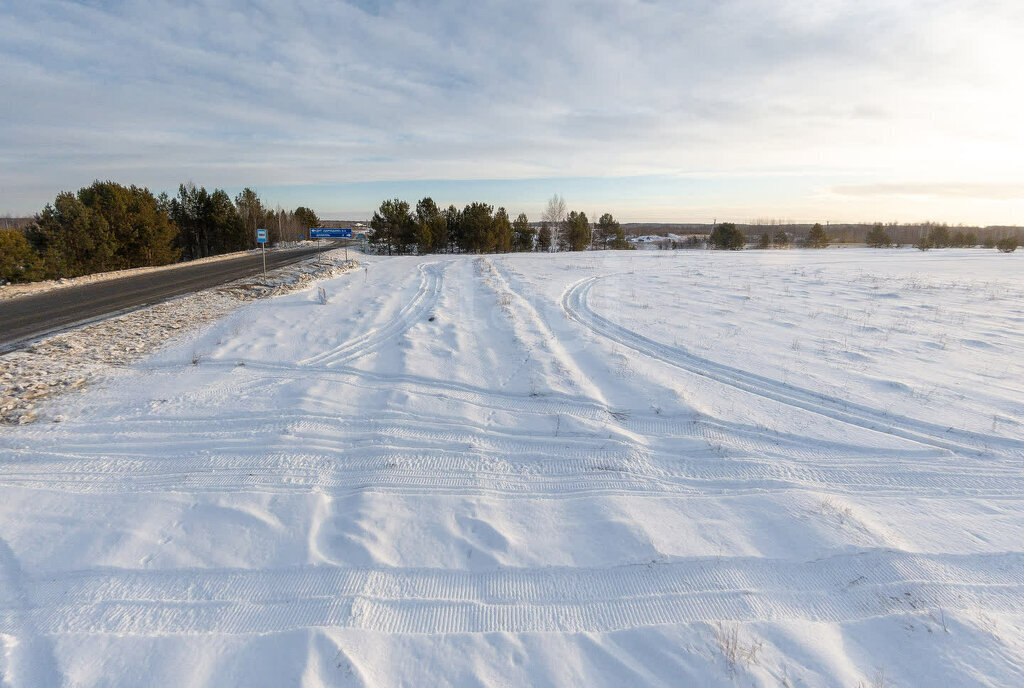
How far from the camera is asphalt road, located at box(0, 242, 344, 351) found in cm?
1120

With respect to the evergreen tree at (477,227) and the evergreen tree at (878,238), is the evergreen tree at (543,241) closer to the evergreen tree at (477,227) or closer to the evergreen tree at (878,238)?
the evergreen tree at (477,227)

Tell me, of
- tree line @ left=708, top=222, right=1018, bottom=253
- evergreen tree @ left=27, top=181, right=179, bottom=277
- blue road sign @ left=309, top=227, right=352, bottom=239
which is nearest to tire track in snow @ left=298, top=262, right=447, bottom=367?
blue road sign @ left=309, top=227, right=352, bottom=239

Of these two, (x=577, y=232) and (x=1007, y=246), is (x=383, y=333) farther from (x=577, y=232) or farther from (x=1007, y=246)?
(x=1007, y=246)

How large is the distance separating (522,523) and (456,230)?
166ft

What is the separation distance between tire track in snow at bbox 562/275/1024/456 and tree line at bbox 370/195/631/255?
4001 centimetres

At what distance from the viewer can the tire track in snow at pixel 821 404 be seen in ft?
17.9

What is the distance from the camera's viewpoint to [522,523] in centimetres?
411

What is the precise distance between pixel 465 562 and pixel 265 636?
1.44 metres

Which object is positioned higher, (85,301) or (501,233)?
(501,233)

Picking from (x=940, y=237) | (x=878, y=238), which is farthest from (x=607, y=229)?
(x=940, y=237)

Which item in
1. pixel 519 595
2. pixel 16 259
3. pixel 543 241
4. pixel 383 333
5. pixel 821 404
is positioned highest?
pixel 543 241

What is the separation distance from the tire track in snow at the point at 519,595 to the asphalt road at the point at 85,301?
9.71 meters

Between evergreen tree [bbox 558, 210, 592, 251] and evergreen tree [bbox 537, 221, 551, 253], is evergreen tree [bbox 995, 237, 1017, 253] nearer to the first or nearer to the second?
evergreen tree [bbox 558, 210, 592, 251]

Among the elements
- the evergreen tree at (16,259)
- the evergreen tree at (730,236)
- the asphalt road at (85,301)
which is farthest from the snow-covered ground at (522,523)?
the evergreen tree at (730,236)
